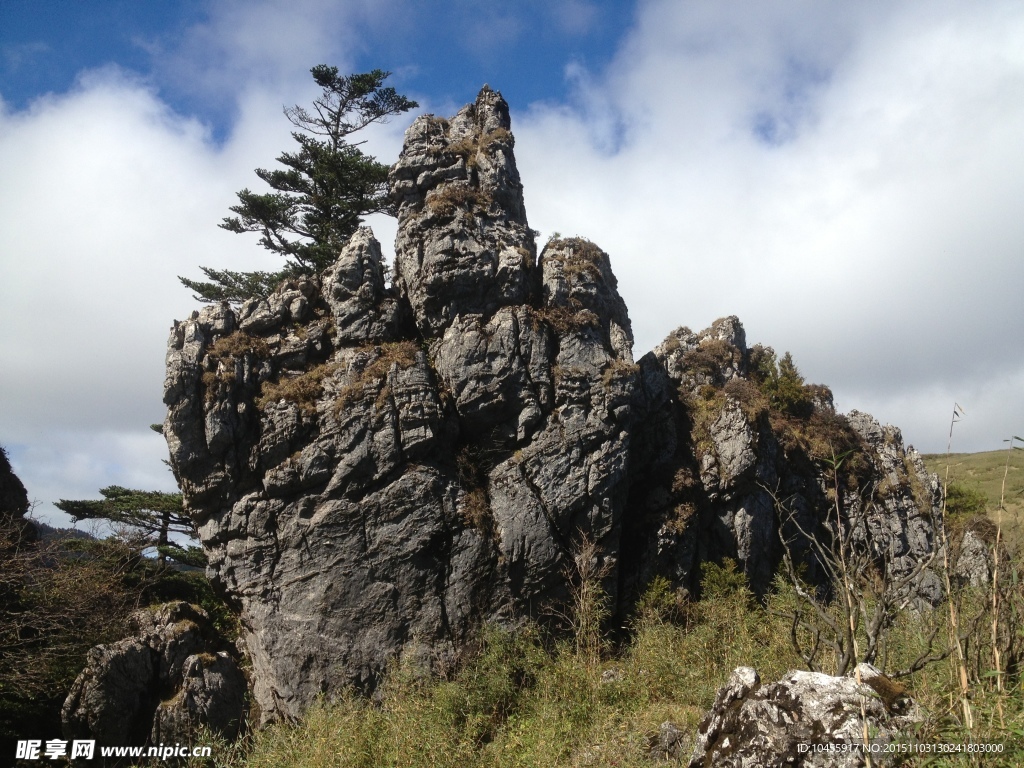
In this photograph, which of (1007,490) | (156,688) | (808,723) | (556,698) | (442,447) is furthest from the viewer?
(1007,490)

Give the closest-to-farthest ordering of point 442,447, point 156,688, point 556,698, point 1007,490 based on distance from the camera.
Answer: point 556,698, point 156,688, point 442,447, point 1007,490

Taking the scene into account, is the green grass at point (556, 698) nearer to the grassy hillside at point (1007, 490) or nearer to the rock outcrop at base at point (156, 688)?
the rock outcrop at base at point (156, 688)

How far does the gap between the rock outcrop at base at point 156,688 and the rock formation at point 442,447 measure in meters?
1.08

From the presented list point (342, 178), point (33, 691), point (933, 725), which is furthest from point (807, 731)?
point (342, 178)

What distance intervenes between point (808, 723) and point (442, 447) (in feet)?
46.7

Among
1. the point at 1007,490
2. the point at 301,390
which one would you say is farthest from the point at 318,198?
the point at 1007,490

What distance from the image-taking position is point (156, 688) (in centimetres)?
1616

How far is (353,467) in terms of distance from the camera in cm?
1789

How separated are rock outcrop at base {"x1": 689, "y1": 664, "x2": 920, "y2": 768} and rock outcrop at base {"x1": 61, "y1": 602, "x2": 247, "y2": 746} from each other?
47.6 feet

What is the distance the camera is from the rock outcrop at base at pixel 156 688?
15.3m

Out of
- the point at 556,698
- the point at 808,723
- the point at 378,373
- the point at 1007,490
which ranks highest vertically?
the point at 378,373

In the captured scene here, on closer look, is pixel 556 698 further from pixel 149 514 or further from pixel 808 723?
pixel 149 514

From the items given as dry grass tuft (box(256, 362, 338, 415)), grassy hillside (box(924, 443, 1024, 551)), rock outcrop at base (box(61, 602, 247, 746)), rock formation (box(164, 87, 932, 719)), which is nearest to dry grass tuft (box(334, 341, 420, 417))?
rock formation (box(164, 87, 932, 719))

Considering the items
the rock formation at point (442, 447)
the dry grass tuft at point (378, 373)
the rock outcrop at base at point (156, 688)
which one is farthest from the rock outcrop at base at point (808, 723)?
the rock outcrop at base at point (156, 688)
